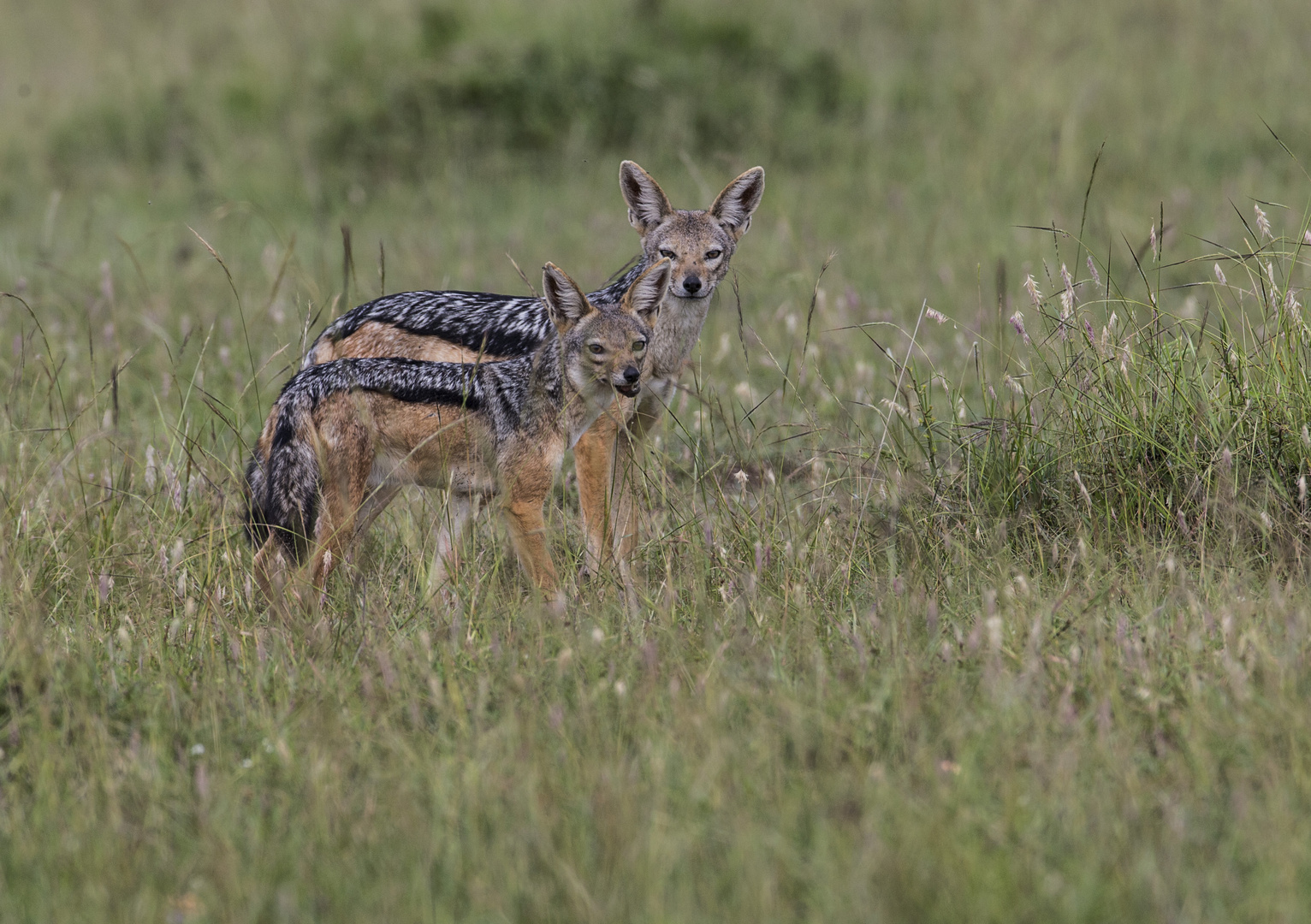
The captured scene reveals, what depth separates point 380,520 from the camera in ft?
18.1

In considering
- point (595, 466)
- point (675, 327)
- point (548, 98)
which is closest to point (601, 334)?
point (595, 466)

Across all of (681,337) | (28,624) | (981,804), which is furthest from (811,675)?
(681,337)

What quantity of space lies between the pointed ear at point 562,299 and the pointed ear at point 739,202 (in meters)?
1.03

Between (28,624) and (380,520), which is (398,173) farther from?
(28,624)

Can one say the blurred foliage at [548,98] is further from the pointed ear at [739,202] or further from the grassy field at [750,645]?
the pointed ear at [739,202]

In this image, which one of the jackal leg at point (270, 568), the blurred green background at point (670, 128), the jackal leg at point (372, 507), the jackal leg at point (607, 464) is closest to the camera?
the jackal leg at point (270, 568)

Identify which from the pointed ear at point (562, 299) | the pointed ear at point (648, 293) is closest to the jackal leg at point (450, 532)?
the pointed ear at point (562, 299)

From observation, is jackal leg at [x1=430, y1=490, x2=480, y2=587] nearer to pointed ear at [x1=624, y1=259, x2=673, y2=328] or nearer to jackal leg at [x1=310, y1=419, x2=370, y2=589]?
jackal leg at [x1=310, y1=419, x2=370, y2=589]

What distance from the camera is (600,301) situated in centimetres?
602

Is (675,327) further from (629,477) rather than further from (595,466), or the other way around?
(629,477)

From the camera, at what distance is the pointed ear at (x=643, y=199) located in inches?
245

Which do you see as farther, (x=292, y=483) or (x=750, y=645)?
(x=292, y=483)

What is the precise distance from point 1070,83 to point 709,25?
316cm

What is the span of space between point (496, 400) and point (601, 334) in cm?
46
